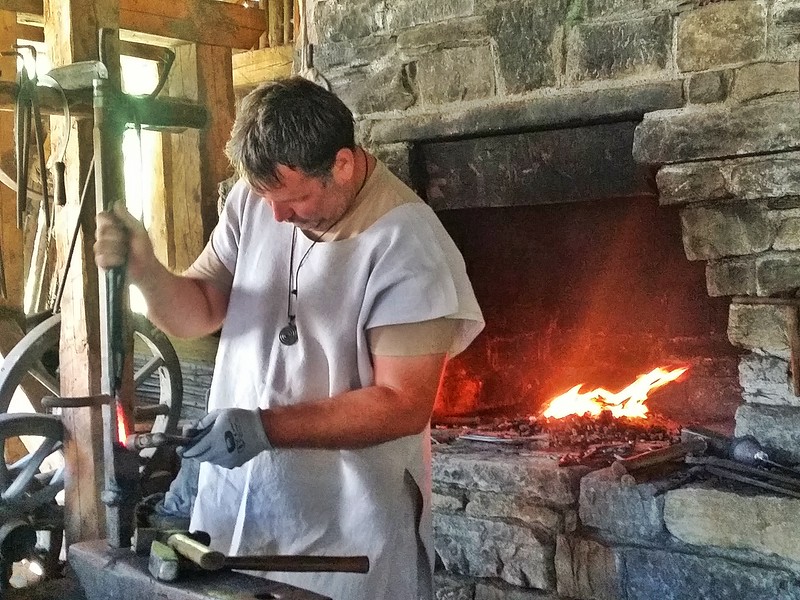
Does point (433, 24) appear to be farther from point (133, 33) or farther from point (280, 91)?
point (133, 33)

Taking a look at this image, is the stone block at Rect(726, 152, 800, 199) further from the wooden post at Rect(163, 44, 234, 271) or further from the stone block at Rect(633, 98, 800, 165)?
the wooden post at Rect(163, 44, 234, 271)

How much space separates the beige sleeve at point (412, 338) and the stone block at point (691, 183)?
3.07 feet

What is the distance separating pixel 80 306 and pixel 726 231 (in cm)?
182

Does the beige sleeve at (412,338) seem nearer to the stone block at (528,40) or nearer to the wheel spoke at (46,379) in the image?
the stone block at (528,40)

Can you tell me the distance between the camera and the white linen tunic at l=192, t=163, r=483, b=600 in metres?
1.67

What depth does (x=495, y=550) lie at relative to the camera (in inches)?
99.0

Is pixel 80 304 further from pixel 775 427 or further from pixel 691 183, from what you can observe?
pixel 775 427

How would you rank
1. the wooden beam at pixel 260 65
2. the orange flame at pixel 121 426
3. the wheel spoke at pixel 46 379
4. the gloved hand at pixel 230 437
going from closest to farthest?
the gloved hand at pixel 230 437, the orange flame at pixel 121 426, the wheel spoke at pixel 46 379, the wooden beam at pixel 260 65

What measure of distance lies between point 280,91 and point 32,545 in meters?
1.89

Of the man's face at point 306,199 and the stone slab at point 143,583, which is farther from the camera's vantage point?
the man's face at point 306,199

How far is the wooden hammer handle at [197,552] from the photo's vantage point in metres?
1.35

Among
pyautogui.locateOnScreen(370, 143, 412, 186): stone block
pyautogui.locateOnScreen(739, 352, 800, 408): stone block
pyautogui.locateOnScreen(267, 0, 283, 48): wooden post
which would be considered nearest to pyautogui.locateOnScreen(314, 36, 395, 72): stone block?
pyautogui.locateOnScreen(370, 143, 412, 186): stone block

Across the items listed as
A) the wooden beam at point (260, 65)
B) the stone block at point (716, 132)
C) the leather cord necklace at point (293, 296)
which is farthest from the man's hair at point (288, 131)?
the wooden beam at point (260, 65)

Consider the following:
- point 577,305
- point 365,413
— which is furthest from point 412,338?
point 577,305
